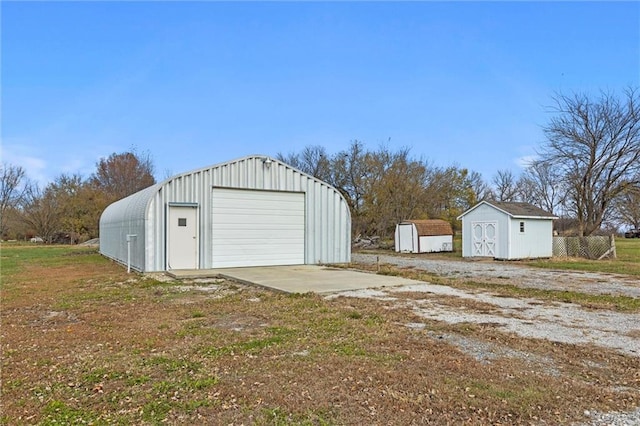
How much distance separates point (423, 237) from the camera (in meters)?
25.4

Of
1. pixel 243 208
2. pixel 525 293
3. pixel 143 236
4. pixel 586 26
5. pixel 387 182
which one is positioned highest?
pixel 586 26

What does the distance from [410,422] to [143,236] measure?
11909 millimetres

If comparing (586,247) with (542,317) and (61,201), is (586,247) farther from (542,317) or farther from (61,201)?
(61,201)

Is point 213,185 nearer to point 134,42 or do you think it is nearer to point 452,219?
point 134,42

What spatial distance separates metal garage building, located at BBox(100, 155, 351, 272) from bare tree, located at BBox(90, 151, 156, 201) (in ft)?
115

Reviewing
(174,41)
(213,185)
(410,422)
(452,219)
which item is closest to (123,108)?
(174,41)

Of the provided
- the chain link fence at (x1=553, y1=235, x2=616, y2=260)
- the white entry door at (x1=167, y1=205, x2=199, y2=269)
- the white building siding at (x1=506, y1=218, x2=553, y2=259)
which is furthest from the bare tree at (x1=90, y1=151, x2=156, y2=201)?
the chain link fence at (x1=553, y1=235, x2=616, y2=260)

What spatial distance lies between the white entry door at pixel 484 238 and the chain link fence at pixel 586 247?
3.75 meters

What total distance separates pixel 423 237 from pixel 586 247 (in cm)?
834

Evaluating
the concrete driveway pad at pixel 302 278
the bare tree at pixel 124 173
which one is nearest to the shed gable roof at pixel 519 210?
the concrete driveway pad at pixel 302 278

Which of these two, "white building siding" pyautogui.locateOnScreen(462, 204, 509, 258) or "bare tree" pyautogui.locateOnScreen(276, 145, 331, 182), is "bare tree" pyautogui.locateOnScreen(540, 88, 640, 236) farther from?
"bare tree" pyautogui.locateOnScreen(276, 145, 331, 182)

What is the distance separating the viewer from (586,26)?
12.0 meters

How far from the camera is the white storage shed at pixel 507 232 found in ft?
64.6

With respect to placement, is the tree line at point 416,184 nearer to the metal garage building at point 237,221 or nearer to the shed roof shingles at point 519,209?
the shed roof shingles at point 519,209
